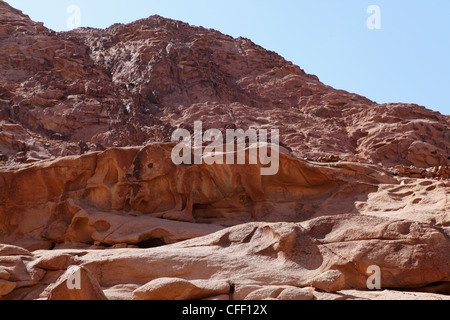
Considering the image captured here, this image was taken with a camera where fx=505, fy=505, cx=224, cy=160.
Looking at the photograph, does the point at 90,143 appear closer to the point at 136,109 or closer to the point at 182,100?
the point at 136,109

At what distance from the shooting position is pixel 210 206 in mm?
13172

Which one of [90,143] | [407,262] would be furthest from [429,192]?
[90,143]

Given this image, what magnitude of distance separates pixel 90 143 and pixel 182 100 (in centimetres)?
820

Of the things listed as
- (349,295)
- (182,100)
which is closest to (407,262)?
(349,295)

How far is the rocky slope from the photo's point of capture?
6609mm

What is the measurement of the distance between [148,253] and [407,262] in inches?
142

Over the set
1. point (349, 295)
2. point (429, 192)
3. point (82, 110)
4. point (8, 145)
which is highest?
point (82, 110)

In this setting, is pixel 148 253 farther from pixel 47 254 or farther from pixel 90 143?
pixel 90 143

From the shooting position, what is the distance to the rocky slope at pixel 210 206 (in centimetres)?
661
